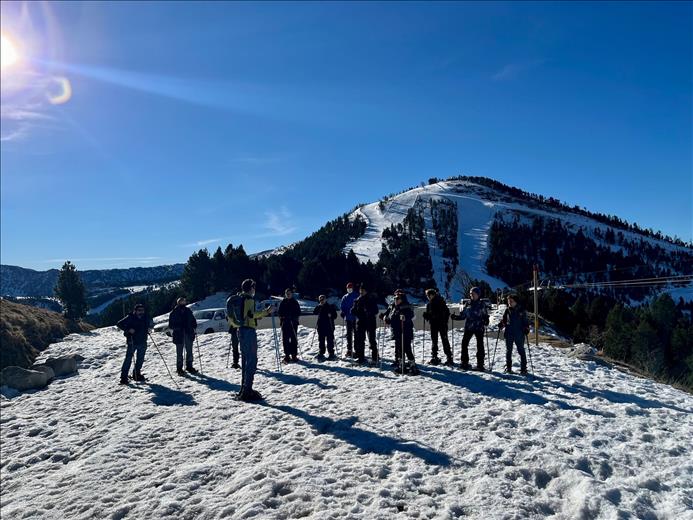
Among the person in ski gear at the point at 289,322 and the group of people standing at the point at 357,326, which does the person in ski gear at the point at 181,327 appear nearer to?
the group of people standing at the point at 357,326

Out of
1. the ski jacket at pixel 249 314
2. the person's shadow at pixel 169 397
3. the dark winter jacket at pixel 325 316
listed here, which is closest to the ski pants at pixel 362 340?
the dark winter jacket at pixel 325 316

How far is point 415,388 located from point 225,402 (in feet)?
15.6

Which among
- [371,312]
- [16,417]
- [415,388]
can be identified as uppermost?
[371,312]

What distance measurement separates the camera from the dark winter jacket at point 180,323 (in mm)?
15062

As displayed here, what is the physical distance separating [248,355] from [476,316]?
21.0 feet

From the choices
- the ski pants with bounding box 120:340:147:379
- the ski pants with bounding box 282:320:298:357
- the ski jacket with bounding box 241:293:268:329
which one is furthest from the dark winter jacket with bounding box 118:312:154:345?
the ski jacket with bounding box 241:293:268:329

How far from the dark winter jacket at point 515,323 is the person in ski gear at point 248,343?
689 centimetres

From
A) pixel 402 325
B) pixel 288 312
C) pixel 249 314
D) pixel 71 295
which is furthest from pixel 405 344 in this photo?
pixel 71 295

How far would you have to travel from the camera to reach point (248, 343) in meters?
11.2

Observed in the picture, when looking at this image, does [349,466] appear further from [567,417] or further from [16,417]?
[16,417]

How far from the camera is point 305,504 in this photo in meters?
6.34

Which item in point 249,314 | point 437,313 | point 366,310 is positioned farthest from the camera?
point 366,310

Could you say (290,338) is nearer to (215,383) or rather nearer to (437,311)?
(215,383)

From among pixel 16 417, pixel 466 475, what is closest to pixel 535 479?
pixel 466 475
